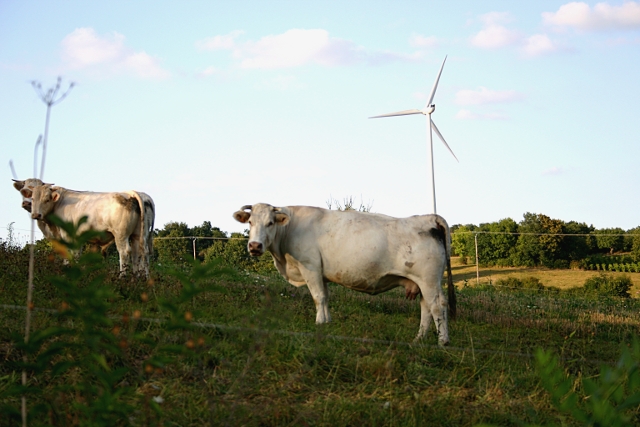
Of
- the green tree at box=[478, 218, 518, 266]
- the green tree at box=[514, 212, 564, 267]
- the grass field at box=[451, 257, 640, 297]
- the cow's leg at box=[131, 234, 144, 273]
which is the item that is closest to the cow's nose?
the cow's leg at box=[131, 234, 144, 273]

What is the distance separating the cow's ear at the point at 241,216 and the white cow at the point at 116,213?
3.15 m

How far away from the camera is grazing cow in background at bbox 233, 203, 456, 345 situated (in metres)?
9.88

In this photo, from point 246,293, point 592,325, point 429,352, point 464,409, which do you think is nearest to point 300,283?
point 246,293

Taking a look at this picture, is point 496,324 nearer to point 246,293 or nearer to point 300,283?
point 300,283

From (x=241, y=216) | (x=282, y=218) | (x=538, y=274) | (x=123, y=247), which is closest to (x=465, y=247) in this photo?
(x=538, y=274)

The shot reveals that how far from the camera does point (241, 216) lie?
10906 millimetres

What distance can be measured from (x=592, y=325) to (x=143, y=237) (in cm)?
895

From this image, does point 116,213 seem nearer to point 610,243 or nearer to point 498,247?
point 498,247

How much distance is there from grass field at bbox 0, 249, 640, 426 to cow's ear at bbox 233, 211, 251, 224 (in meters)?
1.36

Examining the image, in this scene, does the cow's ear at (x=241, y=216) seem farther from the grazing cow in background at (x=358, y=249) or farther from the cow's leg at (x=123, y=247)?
the cow's leg at (x=123, y=247)

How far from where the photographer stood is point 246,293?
12633 millimetres

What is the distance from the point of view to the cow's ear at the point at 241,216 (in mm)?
10867

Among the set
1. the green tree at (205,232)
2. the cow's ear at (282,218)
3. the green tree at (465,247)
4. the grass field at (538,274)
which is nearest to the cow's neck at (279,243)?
the cow's ear at (282,218)

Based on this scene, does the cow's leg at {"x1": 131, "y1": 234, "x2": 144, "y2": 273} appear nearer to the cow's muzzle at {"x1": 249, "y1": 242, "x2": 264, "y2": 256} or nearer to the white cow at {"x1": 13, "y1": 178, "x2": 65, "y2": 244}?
the white cow at {"x1": 13, "y1": 178, "x2": 65, "y2": 244}
